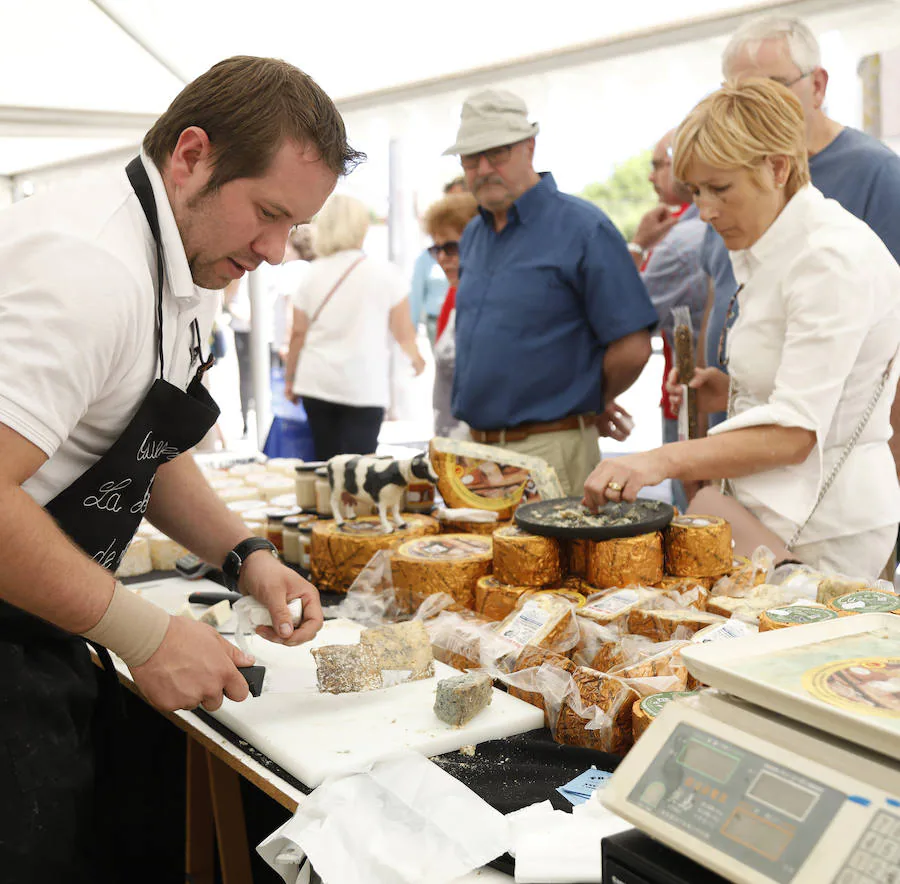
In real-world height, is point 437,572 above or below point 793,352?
below

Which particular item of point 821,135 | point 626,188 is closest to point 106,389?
point 821,135

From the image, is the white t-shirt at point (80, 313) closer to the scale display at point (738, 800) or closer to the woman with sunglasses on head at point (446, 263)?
the scale display at point (738, 800)

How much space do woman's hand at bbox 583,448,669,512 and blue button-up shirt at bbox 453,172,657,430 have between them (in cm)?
117

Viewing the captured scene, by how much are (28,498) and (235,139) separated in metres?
0.60

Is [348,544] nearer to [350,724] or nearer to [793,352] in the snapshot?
[350,724]

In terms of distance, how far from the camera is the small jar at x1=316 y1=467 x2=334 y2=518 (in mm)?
2799

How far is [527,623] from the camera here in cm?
173

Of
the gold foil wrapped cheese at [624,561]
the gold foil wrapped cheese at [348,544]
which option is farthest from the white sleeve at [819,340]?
the gold foil wrapped cheese at [348,544]

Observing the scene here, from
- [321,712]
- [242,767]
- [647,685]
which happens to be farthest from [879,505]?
[242,767]

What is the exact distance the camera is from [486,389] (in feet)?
11.0

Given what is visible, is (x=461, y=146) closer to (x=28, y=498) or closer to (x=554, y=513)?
(x=554, y=513)

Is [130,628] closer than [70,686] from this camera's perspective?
Yes

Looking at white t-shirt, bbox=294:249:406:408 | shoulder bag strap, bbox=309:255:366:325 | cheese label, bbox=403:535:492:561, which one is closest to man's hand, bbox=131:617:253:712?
cheese label, bbox=403:535:492:561

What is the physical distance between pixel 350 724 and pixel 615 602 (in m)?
0.57
